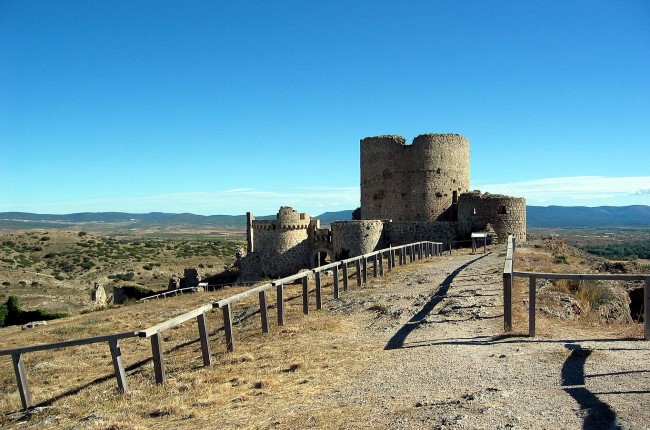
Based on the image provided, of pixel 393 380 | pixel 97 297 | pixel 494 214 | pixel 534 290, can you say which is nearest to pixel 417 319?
pixel 534 290

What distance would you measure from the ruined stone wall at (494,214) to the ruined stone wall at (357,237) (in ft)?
17.9

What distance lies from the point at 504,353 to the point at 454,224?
26.2 metres

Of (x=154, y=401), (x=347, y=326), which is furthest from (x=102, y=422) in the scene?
(x=347, y=326)

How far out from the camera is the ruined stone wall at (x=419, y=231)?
33.0 metres

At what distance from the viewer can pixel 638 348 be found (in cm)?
760

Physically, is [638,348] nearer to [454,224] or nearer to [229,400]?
[229,400]

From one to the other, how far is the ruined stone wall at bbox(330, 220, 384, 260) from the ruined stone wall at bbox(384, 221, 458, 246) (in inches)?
32.6

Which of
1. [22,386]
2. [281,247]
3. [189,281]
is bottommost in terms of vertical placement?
[189,281]

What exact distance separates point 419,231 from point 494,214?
483 cm

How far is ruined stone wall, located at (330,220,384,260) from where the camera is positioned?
32.6 metres

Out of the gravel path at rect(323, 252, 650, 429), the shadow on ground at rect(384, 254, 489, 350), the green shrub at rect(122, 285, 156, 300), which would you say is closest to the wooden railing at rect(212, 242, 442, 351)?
the gravel path at rect(323, 252, 650, 429)

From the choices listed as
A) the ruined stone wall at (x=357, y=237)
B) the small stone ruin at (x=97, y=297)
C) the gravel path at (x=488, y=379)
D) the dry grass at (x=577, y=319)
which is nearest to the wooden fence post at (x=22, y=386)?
the gravel path at (x=488, y=379)

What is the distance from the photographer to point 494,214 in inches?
1275

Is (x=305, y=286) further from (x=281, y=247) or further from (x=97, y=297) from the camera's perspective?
(x=97, y=297)
